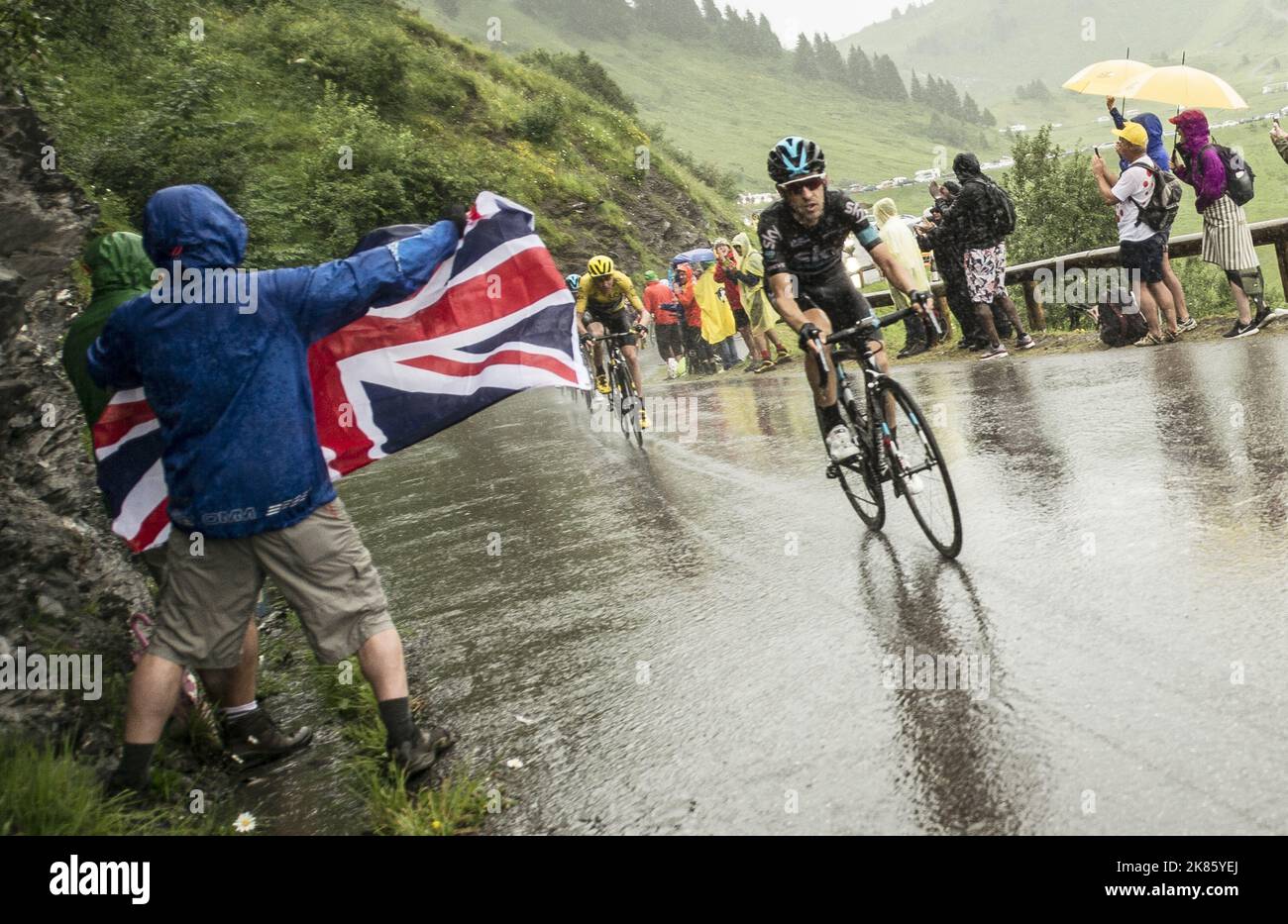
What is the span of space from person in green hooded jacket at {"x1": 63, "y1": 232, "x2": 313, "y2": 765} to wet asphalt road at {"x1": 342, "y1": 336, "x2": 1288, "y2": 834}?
0.80m

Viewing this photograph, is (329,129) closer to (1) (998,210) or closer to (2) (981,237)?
(2) (981,237)

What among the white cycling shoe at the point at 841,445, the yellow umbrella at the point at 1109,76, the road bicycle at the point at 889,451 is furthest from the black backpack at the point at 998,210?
the white cycling shoe at the point at 841,445

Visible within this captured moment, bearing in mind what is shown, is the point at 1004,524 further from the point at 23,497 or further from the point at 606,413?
the point at 606,413

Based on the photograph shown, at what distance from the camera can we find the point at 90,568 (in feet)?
15.6

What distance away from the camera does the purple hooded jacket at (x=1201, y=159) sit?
10852 millimetres

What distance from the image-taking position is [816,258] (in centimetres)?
699

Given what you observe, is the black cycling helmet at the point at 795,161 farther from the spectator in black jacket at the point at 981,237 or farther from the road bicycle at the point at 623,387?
the spectator in black jacket at the point at 981,237

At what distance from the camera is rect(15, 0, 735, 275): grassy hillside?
2500 cm

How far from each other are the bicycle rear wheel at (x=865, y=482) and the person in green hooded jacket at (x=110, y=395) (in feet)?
11.9

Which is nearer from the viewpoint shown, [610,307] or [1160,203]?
[1160,203]

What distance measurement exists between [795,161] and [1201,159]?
684cm

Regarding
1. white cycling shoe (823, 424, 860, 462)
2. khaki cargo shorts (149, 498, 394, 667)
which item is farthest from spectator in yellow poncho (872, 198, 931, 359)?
khaki cargo shorts (149, 498, 394, 667)

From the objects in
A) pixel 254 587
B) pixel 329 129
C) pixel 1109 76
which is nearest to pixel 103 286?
pixel 254 587
